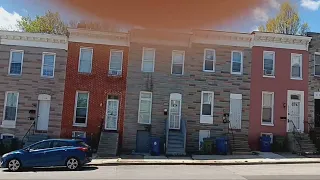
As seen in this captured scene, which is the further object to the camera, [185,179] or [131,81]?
[131,81]

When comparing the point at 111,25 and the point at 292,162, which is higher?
the point at 111,25

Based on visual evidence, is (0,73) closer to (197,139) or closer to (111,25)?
(197,139)

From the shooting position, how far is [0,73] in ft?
82.5

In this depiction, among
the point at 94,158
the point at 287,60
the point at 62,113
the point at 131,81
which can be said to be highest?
the point at 287,60

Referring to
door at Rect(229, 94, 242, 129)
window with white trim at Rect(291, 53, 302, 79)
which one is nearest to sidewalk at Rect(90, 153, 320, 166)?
door at Rect(229, 94, 242, 129)

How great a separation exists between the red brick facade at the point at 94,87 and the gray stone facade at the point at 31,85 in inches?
19.7

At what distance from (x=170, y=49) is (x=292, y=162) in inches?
441

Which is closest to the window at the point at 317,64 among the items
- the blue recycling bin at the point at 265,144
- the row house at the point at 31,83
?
the blue recycling bin at the point at 265,144

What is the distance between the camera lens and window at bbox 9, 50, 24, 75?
82.8 ft

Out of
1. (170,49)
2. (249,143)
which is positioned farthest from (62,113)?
(249,143)

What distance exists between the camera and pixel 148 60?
25.5 metres

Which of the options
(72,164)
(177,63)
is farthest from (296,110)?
(72,164)

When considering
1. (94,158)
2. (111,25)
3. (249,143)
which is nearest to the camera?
(111,25)

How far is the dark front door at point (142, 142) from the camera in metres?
24.4
